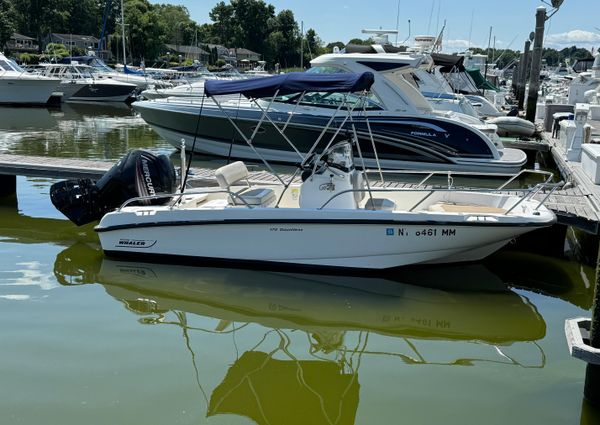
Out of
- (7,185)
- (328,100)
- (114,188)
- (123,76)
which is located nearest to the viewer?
(114,188)

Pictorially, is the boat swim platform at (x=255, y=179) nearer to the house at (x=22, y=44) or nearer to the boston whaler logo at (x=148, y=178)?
the boston whaler logo at (x=148, y=178)

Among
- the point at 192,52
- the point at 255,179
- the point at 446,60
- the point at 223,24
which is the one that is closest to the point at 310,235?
the point at 255,179

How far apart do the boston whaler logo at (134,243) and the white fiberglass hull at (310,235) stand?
1cm

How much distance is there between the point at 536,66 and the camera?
2134 centimetres

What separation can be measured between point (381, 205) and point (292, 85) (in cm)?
187

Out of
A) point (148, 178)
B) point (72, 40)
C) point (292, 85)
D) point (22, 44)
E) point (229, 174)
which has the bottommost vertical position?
point (148, 178)

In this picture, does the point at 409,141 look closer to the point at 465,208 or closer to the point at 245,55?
the point at 465,208

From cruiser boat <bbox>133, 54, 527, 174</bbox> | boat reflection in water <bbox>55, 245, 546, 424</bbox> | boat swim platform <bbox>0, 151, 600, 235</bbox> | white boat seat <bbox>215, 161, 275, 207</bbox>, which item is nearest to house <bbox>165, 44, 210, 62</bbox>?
cruiser boat <bbox>133, 54, 527, 174</bbox>

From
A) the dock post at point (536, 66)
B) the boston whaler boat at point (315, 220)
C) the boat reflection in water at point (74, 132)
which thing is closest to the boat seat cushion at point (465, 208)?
the boston whaler boat at point (315, 220)

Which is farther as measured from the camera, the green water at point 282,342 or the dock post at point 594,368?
the green water at point 282,342

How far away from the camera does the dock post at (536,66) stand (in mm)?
20953

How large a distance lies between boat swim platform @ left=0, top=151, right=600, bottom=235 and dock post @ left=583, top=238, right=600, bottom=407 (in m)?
3.57

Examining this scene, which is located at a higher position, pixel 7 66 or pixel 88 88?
pixel 7 66

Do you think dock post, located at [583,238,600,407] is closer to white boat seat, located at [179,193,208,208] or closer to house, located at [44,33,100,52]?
white boat seat, located at [179,193,208,208]
